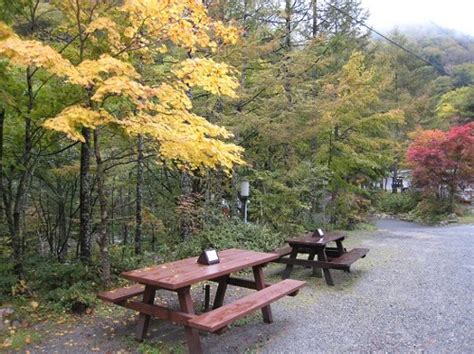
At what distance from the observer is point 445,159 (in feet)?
41.1

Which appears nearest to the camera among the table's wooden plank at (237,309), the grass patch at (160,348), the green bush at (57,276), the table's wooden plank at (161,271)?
the table's wooden plank at (237,309)

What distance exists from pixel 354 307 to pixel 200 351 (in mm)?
2177

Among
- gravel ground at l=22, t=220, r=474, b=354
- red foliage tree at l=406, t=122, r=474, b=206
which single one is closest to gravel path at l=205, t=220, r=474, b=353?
gravel ground at l=22, t=220, r=474, b=354

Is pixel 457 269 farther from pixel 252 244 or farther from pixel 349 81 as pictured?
pixel 349 81

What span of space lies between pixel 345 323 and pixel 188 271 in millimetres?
1750

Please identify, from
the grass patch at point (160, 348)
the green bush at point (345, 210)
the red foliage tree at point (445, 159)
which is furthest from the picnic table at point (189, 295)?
the red foliage tree at point (445, 159)

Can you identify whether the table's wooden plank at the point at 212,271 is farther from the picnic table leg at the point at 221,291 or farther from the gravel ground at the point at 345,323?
the gravel ground at the point at 345,323

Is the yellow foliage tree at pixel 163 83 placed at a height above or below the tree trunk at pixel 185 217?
above

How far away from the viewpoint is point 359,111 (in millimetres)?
10844

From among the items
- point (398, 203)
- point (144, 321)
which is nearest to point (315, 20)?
point (398, 203)

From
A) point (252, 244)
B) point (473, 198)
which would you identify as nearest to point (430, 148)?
point (473, 198)

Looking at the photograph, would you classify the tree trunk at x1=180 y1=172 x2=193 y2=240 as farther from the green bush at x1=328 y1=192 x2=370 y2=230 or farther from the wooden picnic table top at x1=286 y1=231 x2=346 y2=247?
the green bush at x1=328 y1=192 x2=370 y2=230

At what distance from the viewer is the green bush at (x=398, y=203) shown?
649 inches

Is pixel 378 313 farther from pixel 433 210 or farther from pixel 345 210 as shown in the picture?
pixel 433 210
